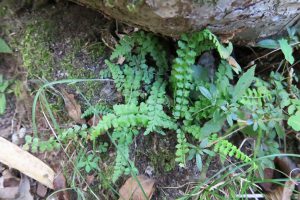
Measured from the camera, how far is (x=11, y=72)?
2.24 m

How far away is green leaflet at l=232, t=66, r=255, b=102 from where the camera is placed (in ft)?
5.58

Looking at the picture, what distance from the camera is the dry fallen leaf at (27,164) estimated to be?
1929mm

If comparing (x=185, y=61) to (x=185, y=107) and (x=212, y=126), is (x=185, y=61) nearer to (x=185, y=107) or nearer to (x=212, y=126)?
(x=185, y=107)

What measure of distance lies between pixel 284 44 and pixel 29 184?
144cm

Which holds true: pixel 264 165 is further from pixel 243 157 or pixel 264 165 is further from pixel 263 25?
pixel 263 25

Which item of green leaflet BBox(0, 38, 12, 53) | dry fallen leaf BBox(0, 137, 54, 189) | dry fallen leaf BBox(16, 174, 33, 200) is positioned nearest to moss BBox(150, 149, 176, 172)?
dry fallen leaf BBox(0, 137, 54, 189)

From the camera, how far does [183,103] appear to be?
71.6 inches

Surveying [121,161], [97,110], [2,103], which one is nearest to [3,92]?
[2,103]

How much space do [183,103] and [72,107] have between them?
56 centimetres

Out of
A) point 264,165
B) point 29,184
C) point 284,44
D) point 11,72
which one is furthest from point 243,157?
point 11,72

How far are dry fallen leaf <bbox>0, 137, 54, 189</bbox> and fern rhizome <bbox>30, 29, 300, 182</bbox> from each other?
0.25 m

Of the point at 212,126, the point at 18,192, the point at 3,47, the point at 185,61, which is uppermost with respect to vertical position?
the point at 185,61

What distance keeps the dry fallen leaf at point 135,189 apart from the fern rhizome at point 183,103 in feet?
0.20

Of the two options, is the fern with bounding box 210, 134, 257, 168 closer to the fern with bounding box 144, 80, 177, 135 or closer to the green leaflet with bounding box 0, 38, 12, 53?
the fern with bounding box 144, 80, 177, 135
